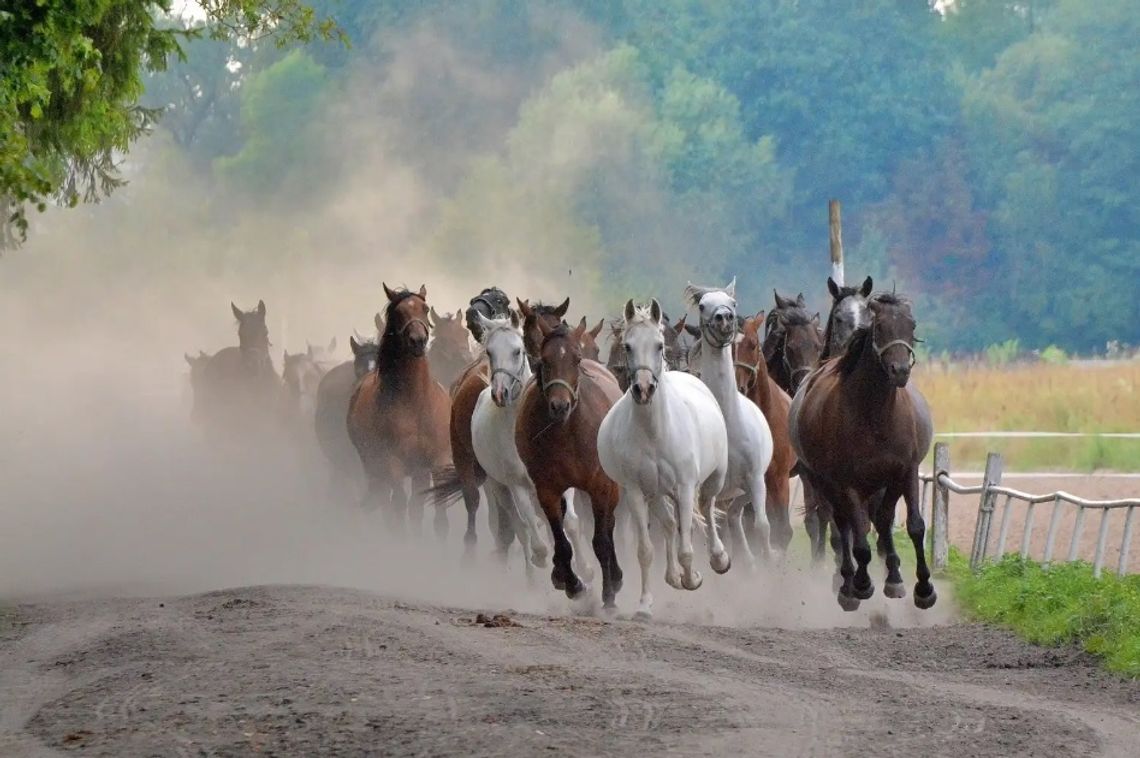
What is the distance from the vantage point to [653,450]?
1639 centimetres

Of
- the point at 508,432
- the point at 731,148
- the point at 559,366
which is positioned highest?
the point at 731,148

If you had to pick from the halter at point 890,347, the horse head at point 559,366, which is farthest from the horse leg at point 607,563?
the halter at point 890,347

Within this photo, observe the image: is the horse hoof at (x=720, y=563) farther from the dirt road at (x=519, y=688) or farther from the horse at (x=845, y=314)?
the horse at (x=845, y=314)

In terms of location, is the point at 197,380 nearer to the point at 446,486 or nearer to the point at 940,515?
the point at 446,486

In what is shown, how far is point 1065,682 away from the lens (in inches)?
537

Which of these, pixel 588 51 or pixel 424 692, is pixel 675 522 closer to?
pixel 424 692

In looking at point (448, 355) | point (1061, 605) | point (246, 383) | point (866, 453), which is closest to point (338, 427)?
point (448, 355)

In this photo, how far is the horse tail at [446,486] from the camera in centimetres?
2138

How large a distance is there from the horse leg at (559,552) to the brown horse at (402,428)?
17.7 feet

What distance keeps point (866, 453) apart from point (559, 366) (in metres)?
2.53

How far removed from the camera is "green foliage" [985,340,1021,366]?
188 ft

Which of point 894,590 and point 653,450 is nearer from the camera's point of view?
point 653,450

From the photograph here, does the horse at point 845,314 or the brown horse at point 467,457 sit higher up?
the horse at point 845,314

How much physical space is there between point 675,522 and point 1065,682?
12.8ft
